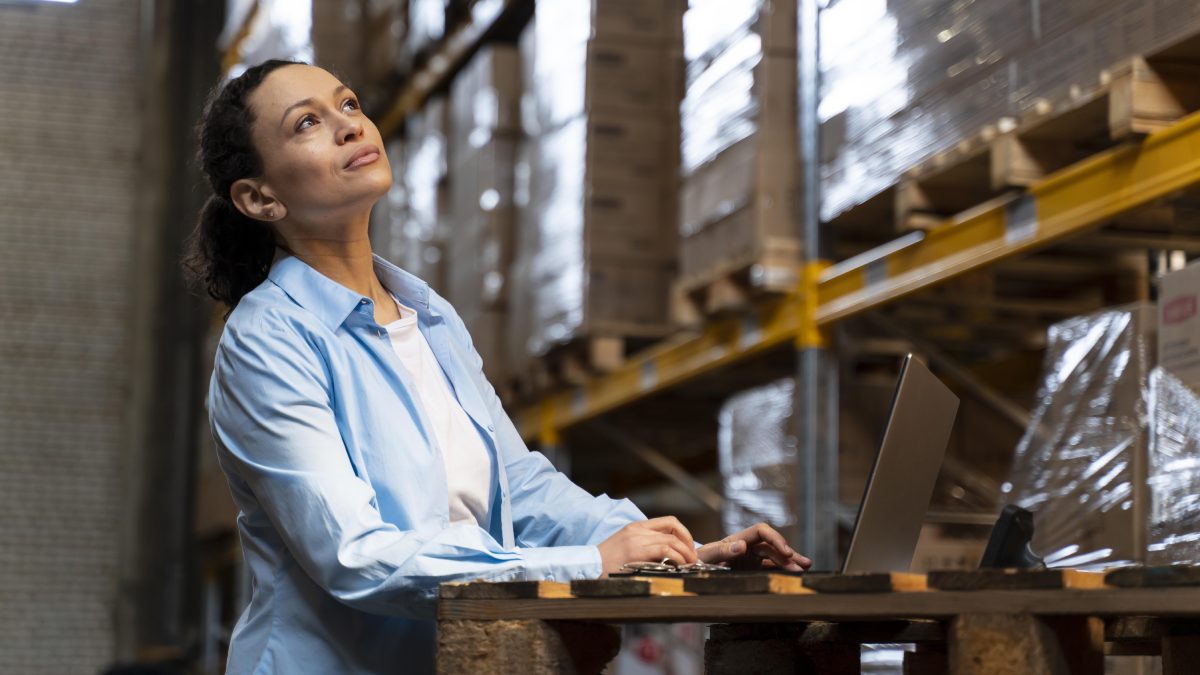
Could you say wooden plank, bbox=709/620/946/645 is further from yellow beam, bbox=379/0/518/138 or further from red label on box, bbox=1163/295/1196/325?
yellow beam, bbox=379/0/518/138

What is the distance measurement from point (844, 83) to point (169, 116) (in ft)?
34.5

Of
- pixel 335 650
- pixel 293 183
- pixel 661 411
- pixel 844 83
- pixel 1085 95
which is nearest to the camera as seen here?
pixel 335 650

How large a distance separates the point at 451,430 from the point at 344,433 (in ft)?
0.76

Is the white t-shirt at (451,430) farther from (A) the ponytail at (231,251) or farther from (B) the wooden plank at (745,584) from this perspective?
(B) the wooden plank at (745,584)

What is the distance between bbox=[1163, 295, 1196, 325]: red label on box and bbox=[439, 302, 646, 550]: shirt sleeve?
1665 millimetres

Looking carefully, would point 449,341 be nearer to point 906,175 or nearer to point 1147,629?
point 1147,629

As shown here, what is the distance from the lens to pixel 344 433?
2428 millimetres

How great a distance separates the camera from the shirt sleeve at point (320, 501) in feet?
7.22

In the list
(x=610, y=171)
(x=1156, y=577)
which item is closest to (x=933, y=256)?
(x=610, y=171)

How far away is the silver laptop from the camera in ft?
7.39

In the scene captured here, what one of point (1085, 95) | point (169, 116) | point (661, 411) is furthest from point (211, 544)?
point (1085, 95)

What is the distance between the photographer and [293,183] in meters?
2.59

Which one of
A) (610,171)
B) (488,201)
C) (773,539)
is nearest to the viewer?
(773,539)

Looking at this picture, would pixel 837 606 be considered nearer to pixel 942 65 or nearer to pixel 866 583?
pixel 866 583
